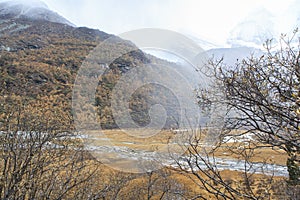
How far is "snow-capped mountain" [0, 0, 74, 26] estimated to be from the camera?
104 m

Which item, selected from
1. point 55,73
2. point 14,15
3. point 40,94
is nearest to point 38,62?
point 55,73

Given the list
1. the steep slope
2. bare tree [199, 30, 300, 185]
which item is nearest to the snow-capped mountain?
the steep slope

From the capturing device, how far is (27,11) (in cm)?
11369

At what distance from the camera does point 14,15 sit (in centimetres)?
10138

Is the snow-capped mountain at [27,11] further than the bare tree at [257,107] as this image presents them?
Yes

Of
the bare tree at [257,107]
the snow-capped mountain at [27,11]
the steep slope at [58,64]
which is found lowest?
the bare tree at [257,107]

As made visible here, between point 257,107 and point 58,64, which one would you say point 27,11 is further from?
point 257,107

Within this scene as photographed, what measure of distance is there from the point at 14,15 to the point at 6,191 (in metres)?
112

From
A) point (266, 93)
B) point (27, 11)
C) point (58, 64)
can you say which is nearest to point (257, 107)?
point (266, 93)

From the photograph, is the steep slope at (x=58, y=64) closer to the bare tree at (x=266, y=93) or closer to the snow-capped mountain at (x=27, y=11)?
the snow-capped mountain at (x=27, y=11)

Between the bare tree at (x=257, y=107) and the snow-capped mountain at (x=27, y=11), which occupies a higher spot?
the snow-capped mountain at (x=27, y=11)

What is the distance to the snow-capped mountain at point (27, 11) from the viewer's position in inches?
4098

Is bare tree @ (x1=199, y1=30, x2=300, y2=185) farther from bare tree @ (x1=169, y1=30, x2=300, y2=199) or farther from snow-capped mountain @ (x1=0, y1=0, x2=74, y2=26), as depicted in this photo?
snow-capped mountain @ (x1=0, y1=0, x2=74, y2=26)

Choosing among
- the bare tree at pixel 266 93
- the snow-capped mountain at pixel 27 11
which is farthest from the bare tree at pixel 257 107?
the snow-capped mountain at pixel 27 11
